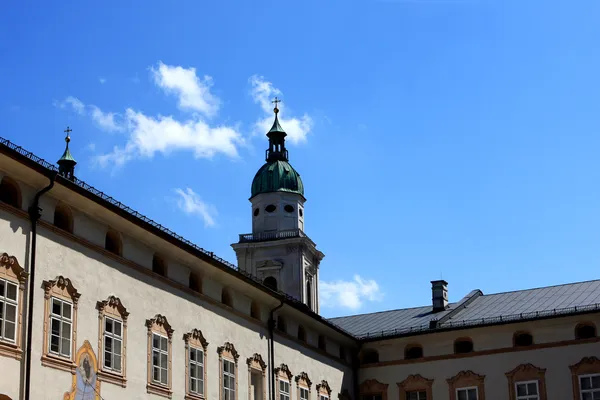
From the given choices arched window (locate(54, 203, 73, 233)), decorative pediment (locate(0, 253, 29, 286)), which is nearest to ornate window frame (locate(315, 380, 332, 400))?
arched window (locate(54, 203, 73, 233))

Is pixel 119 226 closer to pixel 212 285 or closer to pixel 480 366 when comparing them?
pixel 212 285

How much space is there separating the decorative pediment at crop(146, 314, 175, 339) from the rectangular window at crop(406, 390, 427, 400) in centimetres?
2090

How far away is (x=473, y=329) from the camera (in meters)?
54.5

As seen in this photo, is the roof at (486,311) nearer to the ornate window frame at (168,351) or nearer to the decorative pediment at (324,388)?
the decorative pediment at (324,388)

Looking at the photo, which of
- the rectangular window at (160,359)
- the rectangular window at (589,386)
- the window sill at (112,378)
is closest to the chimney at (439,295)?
the rectangular window at (589,386)

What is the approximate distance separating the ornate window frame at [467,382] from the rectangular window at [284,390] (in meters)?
11.1

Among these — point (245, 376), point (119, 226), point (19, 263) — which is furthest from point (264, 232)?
point (19, 263)

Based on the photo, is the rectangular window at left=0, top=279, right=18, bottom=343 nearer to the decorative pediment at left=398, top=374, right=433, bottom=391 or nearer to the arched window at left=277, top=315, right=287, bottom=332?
the arched window at left=277, top=315, right=287, bottom=332

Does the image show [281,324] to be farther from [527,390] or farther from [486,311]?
[486,311]

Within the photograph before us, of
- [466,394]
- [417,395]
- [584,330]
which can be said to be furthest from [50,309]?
[584,330]

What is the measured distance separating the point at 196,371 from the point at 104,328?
256 inches

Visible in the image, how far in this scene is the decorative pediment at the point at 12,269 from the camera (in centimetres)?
2958

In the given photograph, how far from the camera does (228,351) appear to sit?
41750 millimetres

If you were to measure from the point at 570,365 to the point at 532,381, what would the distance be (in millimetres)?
2116
